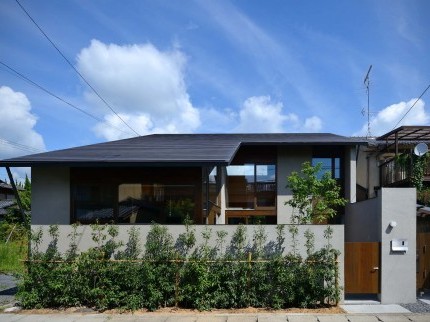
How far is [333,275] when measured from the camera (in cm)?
898

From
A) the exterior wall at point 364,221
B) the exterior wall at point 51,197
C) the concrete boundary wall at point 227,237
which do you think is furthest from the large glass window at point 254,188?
the exterior wall at point 51,197

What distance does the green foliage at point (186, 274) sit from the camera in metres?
8.91

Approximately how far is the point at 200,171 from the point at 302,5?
611cm

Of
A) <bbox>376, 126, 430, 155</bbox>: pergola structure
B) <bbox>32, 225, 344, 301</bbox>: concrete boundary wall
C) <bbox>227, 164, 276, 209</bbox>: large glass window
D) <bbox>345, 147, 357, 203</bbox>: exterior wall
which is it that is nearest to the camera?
<bbox>32, 225, 344, 301</bbox>: concrete boundary wall

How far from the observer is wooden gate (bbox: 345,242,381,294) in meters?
9.41

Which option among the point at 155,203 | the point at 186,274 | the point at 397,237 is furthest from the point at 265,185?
the point at 186,274

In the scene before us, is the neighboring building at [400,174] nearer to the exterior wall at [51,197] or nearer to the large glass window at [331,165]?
the large glass window at [331,165]

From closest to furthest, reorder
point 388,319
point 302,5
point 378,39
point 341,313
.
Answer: point 388,319 < point 341,313 < point 302,5 < point 378,39

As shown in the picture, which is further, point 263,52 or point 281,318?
point 263,52

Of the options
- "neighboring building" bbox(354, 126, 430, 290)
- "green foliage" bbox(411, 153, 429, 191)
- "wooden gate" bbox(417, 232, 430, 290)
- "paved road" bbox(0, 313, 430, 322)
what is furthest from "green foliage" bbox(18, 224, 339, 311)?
"green foliage" bbox(411, 153, 429, 191)

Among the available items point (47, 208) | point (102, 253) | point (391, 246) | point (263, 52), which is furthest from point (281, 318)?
point (263, 52)

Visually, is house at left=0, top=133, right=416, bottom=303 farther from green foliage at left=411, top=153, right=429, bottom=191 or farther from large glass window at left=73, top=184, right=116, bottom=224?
green foliage at left=411, top=153, right=429, bottom=191

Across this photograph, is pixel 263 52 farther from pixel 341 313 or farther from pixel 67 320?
pixel 67 320

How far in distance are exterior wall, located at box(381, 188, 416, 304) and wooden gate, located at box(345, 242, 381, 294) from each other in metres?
0.15
